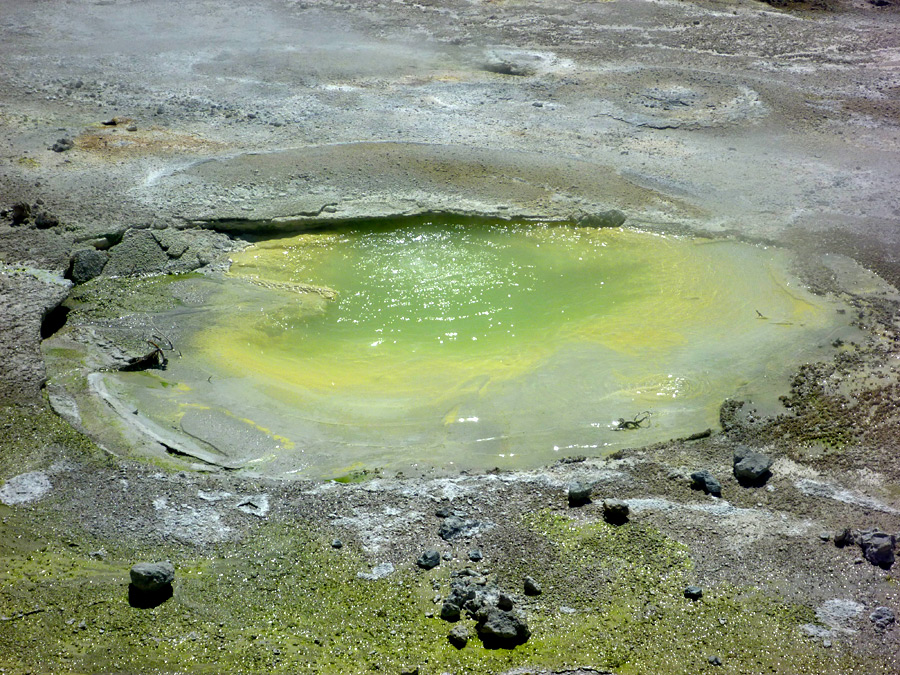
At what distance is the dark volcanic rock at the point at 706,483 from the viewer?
17.7 feet

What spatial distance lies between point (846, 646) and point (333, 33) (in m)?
13.1

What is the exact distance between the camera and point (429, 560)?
185 inches

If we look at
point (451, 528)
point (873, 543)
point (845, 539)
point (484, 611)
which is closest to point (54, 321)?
point (451, 528)

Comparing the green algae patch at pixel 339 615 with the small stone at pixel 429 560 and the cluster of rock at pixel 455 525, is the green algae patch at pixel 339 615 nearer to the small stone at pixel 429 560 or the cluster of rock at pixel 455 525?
the small stone at pixel 429 560

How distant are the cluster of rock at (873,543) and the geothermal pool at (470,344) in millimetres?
1511

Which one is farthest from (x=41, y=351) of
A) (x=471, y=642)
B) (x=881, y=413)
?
(x=881, y=413)

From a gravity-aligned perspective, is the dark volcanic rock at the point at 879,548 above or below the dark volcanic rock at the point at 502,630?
above

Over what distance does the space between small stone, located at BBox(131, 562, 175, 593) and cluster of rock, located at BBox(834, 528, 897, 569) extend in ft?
13.2

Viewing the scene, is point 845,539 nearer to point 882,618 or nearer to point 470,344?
point 882,618

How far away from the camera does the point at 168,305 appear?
24.5ft

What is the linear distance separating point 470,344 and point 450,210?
7.15 feet

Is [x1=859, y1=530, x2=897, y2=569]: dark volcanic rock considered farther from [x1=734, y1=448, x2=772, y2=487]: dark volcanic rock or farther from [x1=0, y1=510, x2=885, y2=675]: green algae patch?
[x1=734, y1=448, x2=772, y2=487]: dark volcanic rock

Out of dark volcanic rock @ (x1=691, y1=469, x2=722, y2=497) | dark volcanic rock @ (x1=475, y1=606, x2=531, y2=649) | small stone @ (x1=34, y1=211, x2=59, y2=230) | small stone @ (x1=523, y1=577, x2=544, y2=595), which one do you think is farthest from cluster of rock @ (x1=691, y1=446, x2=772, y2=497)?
small stone @ (x1=34, y1=211, x2=59, y2=230)

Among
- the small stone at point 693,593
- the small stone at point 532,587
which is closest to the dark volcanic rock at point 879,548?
the small stone at point 693,593
